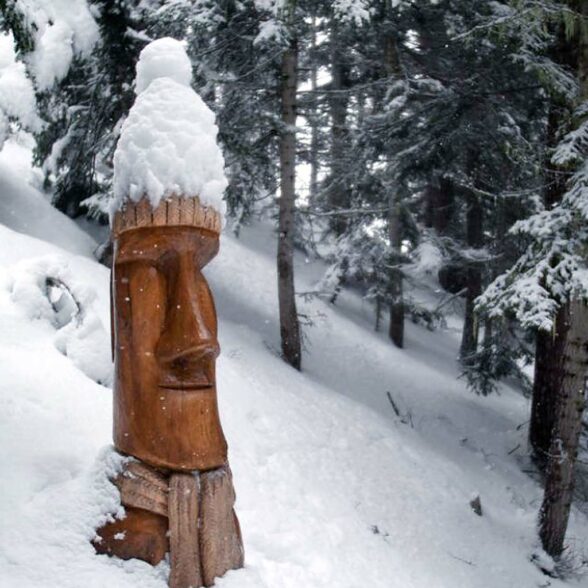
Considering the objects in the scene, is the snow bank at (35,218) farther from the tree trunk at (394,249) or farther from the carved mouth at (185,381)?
the carved mouth at (185,381)

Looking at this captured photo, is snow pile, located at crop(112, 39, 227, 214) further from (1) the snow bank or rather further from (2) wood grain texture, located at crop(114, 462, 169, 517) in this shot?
(1) the snow bank

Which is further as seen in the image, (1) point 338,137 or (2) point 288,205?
(1) point 338,137

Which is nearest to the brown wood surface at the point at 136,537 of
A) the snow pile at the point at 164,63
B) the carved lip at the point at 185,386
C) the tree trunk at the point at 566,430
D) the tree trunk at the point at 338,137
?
the carved lip at the point at 185,386

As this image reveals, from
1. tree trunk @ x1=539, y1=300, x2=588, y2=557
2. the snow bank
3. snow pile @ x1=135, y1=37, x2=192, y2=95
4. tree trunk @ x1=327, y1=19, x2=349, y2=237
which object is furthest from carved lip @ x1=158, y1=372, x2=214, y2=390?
tree trunk @ x1=327, y1=19, x2=349, y2=237

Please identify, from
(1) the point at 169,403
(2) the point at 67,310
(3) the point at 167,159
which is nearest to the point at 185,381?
(1) the point at 169,403

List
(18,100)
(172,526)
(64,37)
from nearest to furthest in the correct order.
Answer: (172,526) → (64,37) → (18,100)

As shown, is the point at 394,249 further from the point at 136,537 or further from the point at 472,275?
the point at 136,537

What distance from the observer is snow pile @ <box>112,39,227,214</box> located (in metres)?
3.84

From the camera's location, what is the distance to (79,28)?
9.66 m

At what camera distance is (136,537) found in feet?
12.0

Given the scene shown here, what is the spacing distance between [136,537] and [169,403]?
778mm

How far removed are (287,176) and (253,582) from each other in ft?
27.8

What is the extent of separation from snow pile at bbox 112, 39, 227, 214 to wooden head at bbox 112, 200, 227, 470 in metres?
0.24

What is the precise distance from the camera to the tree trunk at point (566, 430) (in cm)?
755
